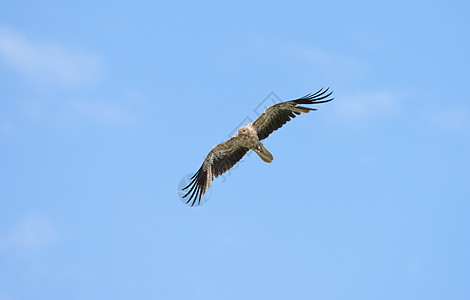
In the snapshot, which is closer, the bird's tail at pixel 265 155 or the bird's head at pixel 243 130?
the bird's tail at pixel 265 155

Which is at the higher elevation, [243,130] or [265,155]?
[243,130]

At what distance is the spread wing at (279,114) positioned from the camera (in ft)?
66.6

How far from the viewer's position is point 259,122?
20953 millimetres

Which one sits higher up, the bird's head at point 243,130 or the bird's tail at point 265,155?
the bird's head at point 243,130

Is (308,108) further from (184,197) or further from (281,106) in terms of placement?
(184,197)

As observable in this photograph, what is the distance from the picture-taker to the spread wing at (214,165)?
856 inches

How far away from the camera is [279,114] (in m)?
20.8

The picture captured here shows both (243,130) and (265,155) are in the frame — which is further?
(243,130)

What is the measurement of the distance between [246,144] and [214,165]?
1.64m

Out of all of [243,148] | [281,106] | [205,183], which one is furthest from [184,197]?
[281,106]

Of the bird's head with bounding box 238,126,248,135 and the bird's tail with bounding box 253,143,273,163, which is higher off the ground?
the bird's head with bounding box 238,126,248,135

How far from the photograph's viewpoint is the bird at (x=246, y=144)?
20.3m

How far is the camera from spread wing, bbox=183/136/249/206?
21750 mm

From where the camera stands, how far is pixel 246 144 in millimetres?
20906
